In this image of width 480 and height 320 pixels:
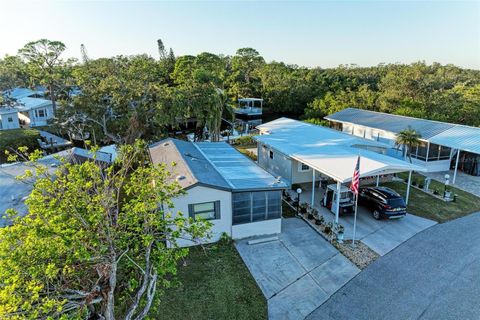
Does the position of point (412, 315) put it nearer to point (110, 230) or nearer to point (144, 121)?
point (110, 230)

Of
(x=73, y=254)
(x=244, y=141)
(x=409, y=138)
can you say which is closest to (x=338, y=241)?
(x=73, y=254)

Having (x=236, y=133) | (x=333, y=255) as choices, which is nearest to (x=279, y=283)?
(x=333, y=255)

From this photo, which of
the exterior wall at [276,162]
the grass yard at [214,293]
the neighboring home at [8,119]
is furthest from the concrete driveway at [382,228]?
the neighboring home at [8,119]

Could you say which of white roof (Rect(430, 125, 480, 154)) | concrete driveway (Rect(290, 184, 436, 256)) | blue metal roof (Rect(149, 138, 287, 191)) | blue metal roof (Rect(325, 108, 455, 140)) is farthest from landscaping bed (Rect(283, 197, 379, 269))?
blue metal roof (Rect(325, 108, 455, 140))

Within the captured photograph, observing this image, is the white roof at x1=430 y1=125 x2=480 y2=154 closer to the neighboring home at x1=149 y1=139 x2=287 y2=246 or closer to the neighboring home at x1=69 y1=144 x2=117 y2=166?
the neighboring home at x1=149 y1=139 x2=287 y2=246

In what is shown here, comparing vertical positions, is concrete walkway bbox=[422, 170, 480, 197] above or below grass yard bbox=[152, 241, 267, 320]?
above

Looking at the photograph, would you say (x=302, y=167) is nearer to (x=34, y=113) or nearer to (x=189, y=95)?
(x=189, y=95)

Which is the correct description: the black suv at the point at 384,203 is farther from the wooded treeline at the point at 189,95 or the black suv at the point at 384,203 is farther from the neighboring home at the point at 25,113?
the neighboring home at the point at 25,113
